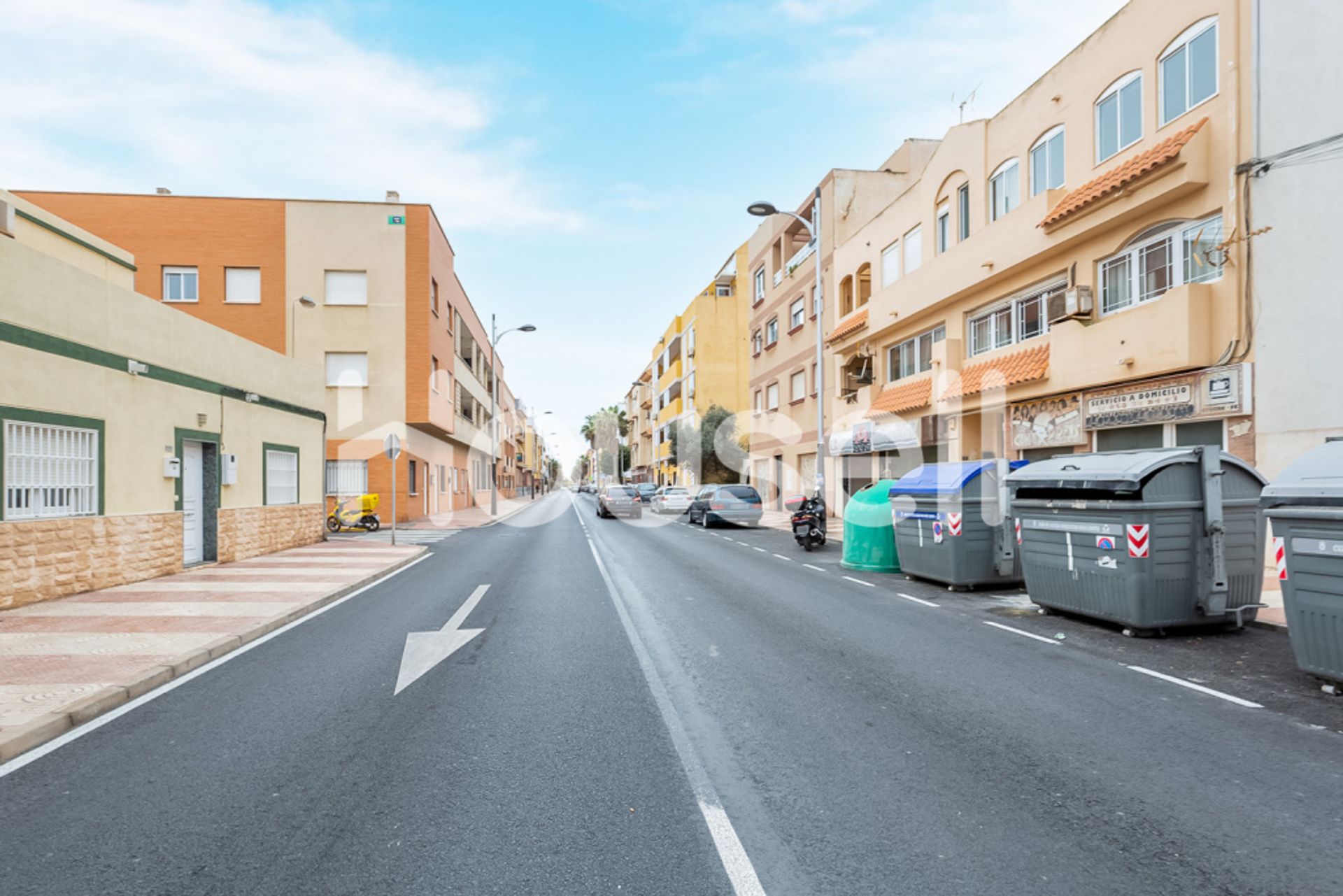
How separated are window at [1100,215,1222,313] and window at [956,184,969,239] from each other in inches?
211

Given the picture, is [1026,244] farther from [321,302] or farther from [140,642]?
[321,302]

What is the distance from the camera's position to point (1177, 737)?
479cm

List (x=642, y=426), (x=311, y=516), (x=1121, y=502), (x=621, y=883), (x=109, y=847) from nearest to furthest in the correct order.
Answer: (x=621, y=883) < (x=109, y=847) < (x=1121, y=502) < (x=311, y=516) < (x=642, y=426)

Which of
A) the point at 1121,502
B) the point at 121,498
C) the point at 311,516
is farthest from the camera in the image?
the point at 311,516

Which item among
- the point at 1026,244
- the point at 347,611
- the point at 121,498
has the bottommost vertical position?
the point at 347,611

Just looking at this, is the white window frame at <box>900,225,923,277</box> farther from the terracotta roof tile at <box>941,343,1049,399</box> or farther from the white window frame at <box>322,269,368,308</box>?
the white window frame at <box>322,269,368,308</box>

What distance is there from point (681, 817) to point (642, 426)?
8480 cm

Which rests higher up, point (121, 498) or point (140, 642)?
point (121, 498)

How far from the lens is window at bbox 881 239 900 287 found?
2400 cm

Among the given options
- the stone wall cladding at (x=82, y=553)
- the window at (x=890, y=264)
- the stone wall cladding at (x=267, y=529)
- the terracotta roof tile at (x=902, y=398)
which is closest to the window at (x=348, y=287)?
the stone wall cladding at (x=267, y=529)

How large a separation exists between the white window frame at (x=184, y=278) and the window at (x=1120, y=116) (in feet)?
99.5

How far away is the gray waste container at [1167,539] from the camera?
7770 mm

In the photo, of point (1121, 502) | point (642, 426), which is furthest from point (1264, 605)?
point (642, 426)

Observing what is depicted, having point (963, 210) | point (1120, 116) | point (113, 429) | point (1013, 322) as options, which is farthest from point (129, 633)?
point (963, 210)
